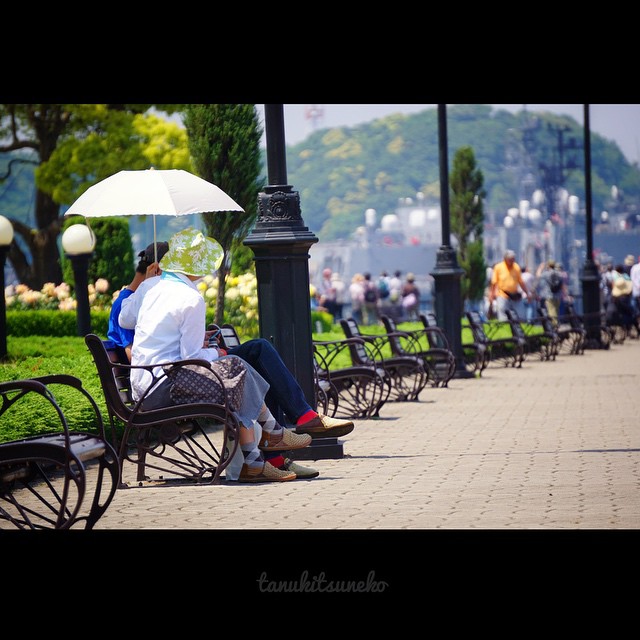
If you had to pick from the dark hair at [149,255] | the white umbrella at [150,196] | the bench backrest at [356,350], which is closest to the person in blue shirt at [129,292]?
the dark hair at [149,255]

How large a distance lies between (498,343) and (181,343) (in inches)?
500

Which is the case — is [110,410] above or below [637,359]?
above

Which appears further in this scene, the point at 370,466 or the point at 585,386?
the point at 585,386

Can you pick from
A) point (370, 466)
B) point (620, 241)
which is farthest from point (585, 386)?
point (620, 241)

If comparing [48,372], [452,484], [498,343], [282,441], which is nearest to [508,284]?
[498,343]

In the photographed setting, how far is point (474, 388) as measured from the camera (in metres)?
15.1

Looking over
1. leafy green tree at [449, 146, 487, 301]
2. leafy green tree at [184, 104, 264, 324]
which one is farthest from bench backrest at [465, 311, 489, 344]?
leafy green tree at [449, 146, 487, 301]

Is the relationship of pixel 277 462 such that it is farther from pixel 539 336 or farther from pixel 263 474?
pixel 539 336

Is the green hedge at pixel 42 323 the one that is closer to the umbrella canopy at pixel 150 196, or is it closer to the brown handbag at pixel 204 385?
Answer: the umbrella canopy at pixel 150 196

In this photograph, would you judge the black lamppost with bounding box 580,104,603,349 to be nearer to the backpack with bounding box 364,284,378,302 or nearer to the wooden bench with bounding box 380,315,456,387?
the wooden bench with bounding box 380,315,456,387
